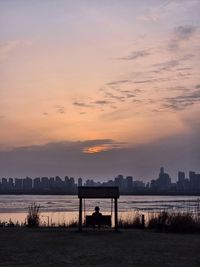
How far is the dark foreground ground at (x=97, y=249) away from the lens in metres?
13.2

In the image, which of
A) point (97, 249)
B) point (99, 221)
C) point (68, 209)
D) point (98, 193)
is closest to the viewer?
point (97, 249)

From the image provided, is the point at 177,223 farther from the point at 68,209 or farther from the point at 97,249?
the point at 68,209

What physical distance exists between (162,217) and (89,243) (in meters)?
6.92

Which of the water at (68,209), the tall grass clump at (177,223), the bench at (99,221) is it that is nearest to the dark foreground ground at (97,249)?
the bench at (99,221)

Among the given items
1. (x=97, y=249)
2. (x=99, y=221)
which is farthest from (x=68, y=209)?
(x=97, y=249)

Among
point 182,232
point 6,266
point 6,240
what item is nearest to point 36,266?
point 6,266

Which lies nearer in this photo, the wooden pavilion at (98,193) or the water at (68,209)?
the wooden pavilion at (98,193)

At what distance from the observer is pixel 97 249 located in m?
15.8

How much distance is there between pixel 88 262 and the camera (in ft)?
43.1

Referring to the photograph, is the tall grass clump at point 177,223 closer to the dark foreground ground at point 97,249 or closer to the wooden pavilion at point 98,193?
the dark foreground ground at point 97,249

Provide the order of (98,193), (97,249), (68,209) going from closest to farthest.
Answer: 1. (97,249)
2. (98,193)
3. (68,209)

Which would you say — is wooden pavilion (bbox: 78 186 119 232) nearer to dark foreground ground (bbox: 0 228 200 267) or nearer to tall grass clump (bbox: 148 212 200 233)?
dark foreground ground (bbox: 0 228 200 267)

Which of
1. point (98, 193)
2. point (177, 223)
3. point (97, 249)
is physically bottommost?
point (97, 249)

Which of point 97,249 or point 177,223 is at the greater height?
point 177,223
